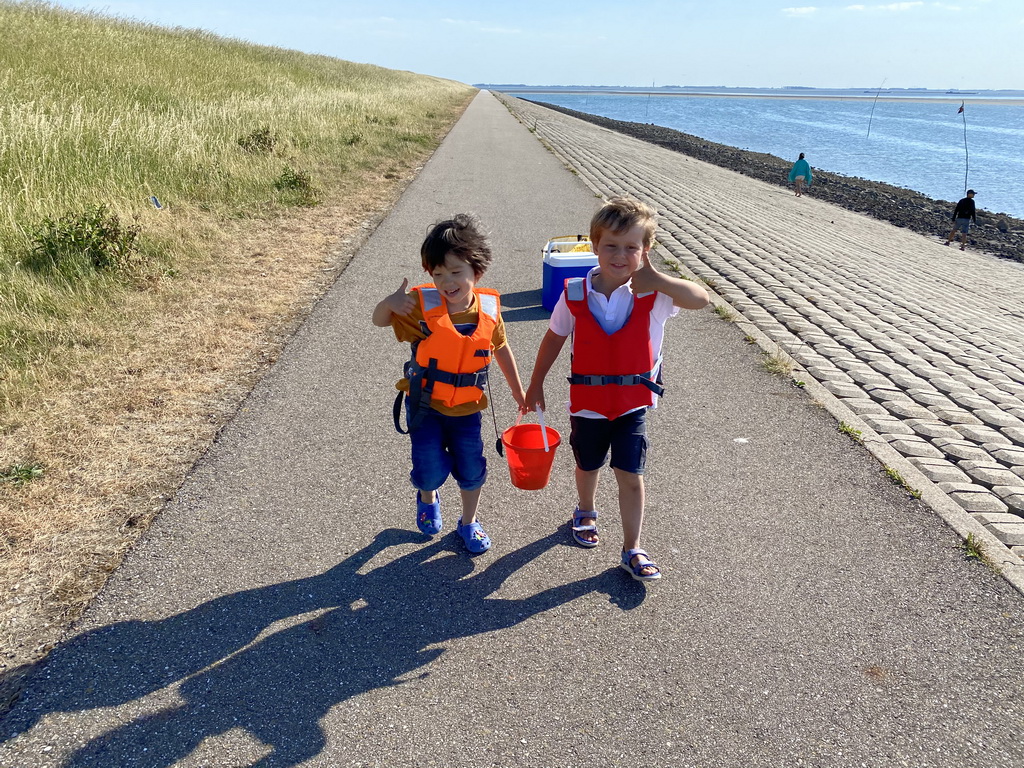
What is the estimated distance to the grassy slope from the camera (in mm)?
3314

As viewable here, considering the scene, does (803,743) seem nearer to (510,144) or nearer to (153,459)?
(153,459)

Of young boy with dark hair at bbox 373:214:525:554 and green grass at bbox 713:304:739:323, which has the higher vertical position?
young boy with dark hair at bbox 373:214:525:554

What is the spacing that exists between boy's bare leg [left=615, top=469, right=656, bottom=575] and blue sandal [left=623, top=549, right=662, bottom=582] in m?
0.01

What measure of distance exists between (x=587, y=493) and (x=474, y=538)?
59 cm

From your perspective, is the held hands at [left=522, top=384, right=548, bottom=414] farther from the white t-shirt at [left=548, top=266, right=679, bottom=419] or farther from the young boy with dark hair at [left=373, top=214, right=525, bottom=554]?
the white t-shirt at [left=548, top=266, right=679, bottom=419]

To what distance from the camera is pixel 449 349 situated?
290 centimetres

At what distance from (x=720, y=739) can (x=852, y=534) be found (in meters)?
1.58

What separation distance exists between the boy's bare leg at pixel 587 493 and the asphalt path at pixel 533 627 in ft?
0.33

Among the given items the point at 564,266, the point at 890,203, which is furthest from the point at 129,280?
the point at 890,203

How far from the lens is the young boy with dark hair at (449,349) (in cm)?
278

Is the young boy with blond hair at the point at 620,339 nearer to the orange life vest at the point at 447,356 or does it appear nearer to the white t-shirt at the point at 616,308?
the white t-shirt at the point at 616,308

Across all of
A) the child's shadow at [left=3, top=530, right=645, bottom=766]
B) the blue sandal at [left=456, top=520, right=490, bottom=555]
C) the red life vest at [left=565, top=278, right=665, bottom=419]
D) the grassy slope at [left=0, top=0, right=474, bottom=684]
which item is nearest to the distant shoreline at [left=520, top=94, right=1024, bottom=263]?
the grassy slope at [left=0, top=0, right=474, bottom=684]

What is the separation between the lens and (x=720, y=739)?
234 cm

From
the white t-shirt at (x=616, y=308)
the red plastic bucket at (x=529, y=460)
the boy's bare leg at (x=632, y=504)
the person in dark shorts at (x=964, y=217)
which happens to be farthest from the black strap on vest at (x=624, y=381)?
the person in dark shorts at (x=964, y=217)
